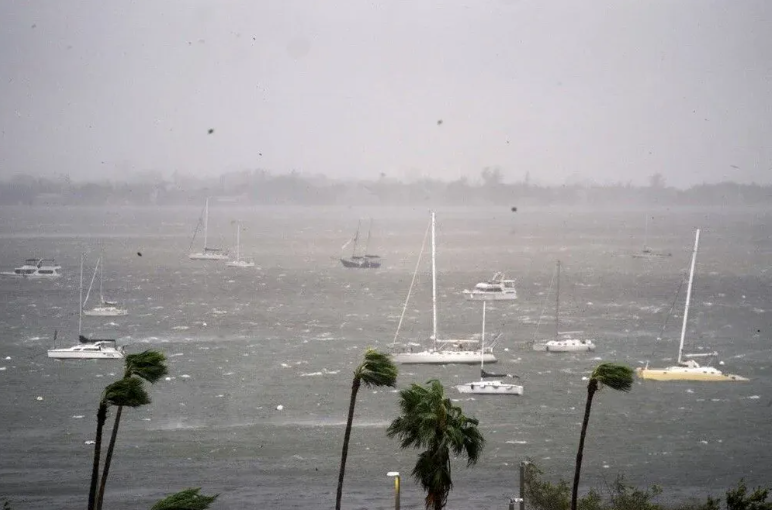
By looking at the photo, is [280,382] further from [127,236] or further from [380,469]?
[127,236]

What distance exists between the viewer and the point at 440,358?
49156 mm

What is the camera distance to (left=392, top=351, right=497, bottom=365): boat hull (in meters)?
49.0

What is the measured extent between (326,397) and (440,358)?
9.01m

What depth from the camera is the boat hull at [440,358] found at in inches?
1930

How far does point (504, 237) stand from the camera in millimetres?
191750

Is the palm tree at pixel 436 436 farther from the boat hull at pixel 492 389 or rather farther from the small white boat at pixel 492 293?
the small white boat at pixel 492 293

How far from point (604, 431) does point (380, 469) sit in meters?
8.90

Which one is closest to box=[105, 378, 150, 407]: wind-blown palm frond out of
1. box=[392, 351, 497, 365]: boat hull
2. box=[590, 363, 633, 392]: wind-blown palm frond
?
box=[590, 363, 633, 392]: wind-blown palm frond

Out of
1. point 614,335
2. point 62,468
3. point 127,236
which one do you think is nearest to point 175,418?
point 62,468

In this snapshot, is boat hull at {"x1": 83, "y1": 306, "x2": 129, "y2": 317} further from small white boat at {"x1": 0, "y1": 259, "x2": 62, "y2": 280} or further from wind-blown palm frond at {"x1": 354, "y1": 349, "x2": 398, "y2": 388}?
A: wind-blown palm frond at {"x1": 354, "y1": 349, "x2": 398, "y2": 388}

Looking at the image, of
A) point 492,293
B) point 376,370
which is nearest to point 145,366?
point 376,370

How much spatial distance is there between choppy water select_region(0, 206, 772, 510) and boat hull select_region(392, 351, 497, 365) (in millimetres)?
1064

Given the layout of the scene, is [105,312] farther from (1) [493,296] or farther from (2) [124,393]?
(2) [124,393]

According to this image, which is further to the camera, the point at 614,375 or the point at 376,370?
the point at 376,370
